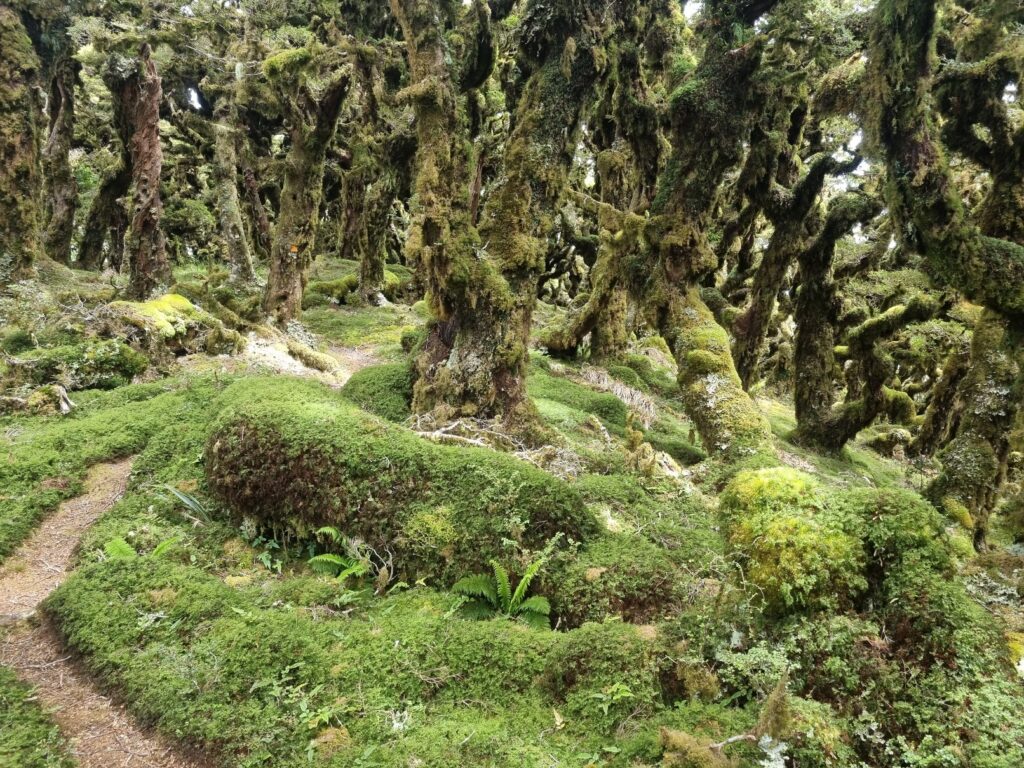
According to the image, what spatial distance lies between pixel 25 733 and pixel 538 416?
18.6 feet

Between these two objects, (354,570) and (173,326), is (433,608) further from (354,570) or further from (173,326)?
(173,326)

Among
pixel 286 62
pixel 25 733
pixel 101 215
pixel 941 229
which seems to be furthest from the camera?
pixel 101 215

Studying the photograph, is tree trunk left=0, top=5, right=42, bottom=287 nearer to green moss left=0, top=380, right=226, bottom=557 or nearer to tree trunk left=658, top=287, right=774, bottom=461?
green moss left=0, top=380, right=226, bottom=557

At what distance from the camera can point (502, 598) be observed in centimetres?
457

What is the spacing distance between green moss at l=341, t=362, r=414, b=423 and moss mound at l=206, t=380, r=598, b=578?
1.98 metres

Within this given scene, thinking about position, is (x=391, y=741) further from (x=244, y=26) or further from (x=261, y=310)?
(x=244, y=26)

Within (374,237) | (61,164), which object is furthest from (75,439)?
(61,164)

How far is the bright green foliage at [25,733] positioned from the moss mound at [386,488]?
85.6 inches

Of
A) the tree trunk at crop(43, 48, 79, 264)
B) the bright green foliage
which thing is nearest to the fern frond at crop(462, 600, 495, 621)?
the bright green foliage

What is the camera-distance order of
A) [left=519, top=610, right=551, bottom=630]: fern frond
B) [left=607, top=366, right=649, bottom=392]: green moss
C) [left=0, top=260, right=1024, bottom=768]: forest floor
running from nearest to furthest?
1. [left=0, top=260, right=1024, bottom=768]: forest floor
2. [left=519, top=610, right=551, bottom=630]: fern frond
3. [left=607, top=366, right=649, bottom=392]: green moss

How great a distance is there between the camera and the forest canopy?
134 inches

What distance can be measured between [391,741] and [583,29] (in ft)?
26.7

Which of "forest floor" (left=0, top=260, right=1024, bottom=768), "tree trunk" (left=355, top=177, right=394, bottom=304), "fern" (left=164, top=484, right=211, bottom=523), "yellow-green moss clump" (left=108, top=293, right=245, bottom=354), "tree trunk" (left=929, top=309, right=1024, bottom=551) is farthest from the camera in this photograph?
"tree trunk" (left=355, top=177, right=394, bottom=304)

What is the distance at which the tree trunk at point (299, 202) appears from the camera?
12.5m
